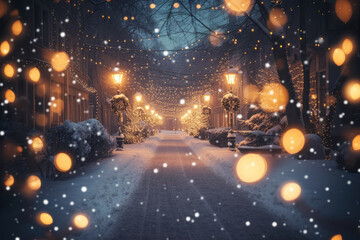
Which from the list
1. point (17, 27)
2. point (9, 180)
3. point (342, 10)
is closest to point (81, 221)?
point (9, 180)

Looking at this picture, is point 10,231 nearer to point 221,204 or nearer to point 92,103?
point 221,204

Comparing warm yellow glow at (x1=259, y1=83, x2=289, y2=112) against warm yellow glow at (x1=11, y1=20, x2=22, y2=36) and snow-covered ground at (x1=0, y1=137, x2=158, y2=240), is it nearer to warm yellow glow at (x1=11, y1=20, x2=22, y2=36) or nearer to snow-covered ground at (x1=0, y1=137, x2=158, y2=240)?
snow-covered ground at (x1=0, y1=137, x2=158, y2=240)

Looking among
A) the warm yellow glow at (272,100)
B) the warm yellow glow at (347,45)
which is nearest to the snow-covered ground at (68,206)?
the warm yellow glow at (272,100)

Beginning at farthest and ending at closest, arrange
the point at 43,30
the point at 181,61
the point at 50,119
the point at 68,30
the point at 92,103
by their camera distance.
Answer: the point at 181,61
the point at 92,103
the point at 68,30
the point at 50,119
the point at 43,30

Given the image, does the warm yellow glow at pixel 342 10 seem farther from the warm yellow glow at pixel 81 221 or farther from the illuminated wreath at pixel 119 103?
the warm yellow glow at pixel 81 221

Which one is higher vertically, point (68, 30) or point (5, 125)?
point (68, 30)

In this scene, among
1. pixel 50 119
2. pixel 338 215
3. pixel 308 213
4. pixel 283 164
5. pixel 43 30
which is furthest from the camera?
pixel 50 119

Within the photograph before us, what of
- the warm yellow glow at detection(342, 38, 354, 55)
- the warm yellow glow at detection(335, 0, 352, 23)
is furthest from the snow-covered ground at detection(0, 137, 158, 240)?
the warm yellow glow at detection(335, 0, 352, 23)

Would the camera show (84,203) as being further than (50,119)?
No

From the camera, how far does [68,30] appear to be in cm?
1861

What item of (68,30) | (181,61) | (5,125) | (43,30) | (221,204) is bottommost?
(221,204)

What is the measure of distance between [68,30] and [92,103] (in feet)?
43.4

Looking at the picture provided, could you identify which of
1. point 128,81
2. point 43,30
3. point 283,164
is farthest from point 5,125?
point 128,81

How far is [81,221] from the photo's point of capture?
532 cm
